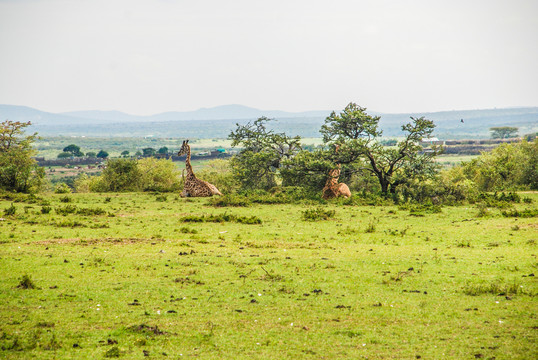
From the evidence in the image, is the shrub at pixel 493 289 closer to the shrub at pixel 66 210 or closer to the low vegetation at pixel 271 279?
the low vegetation at pixel 271 279

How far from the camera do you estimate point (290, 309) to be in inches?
420

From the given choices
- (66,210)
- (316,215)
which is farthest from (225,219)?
(66,210)

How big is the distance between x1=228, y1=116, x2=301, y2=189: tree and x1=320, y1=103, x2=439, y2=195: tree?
11.0ft

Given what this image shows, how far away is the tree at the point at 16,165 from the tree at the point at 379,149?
64.2 feet

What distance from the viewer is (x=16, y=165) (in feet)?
112

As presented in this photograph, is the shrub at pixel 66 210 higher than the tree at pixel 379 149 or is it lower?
lower

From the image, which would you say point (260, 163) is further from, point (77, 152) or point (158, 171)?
A: point (77, 152)

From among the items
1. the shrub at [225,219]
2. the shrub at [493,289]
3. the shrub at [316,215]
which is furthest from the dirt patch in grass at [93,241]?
the shrub at [493,289]

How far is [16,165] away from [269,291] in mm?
27921

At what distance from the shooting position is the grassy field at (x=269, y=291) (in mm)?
8883

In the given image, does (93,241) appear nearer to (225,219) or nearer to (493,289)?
(225,219)

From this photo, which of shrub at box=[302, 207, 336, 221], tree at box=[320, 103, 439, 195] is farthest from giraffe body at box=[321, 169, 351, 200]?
shrub at box=[302, 207, 336, 221]

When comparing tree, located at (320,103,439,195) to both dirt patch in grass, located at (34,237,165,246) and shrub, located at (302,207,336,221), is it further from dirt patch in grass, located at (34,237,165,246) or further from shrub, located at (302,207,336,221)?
dirt patch in grass, located at (34,237,165,246)

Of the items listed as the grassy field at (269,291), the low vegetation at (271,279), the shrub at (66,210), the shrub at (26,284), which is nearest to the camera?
the grassy field at (269,291)
